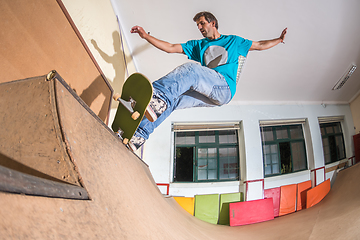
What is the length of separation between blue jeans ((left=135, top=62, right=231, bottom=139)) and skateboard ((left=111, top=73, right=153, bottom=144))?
0.21 ft

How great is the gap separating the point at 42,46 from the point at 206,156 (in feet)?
5.65

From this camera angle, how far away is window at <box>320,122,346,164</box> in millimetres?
1893

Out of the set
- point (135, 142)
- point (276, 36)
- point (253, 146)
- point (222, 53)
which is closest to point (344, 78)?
point (276, 36)

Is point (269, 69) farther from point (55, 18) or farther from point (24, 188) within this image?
point (24, 188)

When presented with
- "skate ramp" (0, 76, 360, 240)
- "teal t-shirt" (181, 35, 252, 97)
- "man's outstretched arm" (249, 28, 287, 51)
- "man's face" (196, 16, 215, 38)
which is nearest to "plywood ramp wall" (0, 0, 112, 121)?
"skate ramp" (0, 76, 360, 240)

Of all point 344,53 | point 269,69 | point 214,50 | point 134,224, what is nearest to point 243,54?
point 214,50

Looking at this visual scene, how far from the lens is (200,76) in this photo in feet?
3.50

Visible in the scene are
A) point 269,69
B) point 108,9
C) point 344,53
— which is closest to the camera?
point 108,9

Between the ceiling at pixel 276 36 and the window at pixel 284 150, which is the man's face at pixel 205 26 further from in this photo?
the window at pixel 284 150

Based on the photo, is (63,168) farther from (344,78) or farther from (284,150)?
(344,78)

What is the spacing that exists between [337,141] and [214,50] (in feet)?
5.38

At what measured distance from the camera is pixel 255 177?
6.25 ft

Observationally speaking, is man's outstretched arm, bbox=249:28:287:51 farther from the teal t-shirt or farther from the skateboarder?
the teal t-shirt

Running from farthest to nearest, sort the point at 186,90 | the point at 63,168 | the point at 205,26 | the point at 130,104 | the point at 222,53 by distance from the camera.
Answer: the point at 205,26
the point at 222,53
the point at 186,90
the point at 130,104
the point at 63,168
